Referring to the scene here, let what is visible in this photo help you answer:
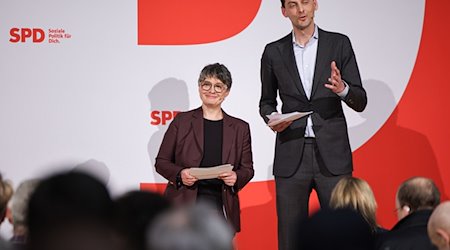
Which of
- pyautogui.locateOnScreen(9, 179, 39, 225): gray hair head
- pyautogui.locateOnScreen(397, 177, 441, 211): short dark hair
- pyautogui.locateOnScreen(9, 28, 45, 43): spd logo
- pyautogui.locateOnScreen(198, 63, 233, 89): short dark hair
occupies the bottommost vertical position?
pyautogui.locateOnScreen(397, 177, 441, 211): short dark hair

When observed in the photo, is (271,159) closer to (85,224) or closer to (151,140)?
(151,140)

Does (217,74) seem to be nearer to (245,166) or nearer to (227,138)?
(227,138)

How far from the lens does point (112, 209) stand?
1.40 meters

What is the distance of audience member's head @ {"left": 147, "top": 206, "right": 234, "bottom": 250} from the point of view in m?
1.35

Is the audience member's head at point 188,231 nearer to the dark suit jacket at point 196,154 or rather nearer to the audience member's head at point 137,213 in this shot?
the audience member's head at point 137,213

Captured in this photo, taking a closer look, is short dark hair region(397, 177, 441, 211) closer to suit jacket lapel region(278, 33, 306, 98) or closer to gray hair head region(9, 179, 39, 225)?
suit jacket lapel region(278, 33, 306, 98)

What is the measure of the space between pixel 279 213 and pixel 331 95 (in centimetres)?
82

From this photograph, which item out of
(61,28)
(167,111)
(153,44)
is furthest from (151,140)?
(61,28)

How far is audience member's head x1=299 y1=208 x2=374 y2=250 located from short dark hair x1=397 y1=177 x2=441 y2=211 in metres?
2.40

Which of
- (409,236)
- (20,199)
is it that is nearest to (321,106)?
(409,236)

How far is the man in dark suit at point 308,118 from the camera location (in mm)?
4895

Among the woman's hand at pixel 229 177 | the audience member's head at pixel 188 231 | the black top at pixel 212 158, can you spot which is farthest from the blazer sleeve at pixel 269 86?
the audience member's head at pixel 188 231

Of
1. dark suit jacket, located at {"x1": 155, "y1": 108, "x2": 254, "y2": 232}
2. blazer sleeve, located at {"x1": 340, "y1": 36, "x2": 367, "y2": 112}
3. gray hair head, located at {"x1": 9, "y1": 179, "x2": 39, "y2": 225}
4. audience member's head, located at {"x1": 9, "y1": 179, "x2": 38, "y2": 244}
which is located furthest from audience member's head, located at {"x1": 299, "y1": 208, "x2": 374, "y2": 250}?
dark suit jacket, located at {"x1": 155, "y1": 108, "x2": 254, "y2": 232}

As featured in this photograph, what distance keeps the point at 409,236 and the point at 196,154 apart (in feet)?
6.22
